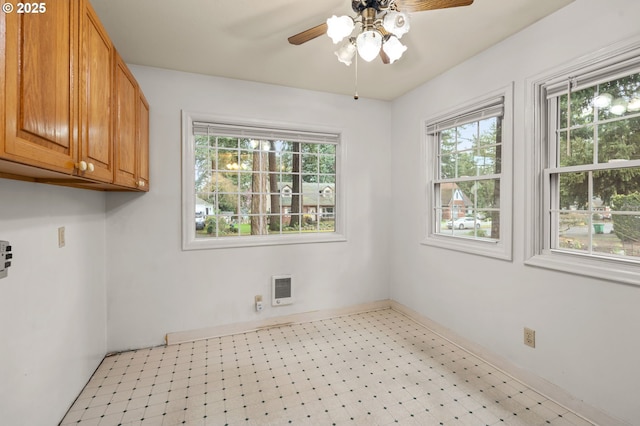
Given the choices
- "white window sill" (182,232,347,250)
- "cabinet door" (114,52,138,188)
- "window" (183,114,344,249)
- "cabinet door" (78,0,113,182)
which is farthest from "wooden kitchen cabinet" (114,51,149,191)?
"white window sill" (182,232,347,250)

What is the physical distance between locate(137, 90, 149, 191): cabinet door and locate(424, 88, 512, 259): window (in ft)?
8.58

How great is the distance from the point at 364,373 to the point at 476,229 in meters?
1.56

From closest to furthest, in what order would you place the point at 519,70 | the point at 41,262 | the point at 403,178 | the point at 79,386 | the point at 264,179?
the point at 41,262 < the point at 79,386 < the point at 519,70 < the point at 264,179 < the point at 403,178

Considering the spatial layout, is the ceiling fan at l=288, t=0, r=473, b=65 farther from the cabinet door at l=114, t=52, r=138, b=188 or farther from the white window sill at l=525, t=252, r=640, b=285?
the white window sill at l=525, t=252, r=640, b=285

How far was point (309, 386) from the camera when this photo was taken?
2.08 metres

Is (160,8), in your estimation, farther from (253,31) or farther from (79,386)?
(79,386)

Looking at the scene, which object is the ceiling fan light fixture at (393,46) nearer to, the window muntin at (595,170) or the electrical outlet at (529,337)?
the window muntin at (595,170)

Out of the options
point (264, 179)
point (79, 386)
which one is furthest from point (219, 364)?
point (264, 179)

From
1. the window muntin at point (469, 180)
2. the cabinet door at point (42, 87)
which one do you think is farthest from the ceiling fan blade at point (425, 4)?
the cabinet door at point (42, 87)

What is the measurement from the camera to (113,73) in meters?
1.70

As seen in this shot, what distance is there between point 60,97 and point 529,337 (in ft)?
9.59

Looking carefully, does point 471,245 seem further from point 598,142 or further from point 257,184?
point 257,184

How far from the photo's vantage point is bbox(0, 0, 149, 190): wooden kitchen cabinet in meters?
0.84

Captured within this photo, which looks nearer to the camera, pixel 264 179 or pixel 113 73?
pixel 113 73
